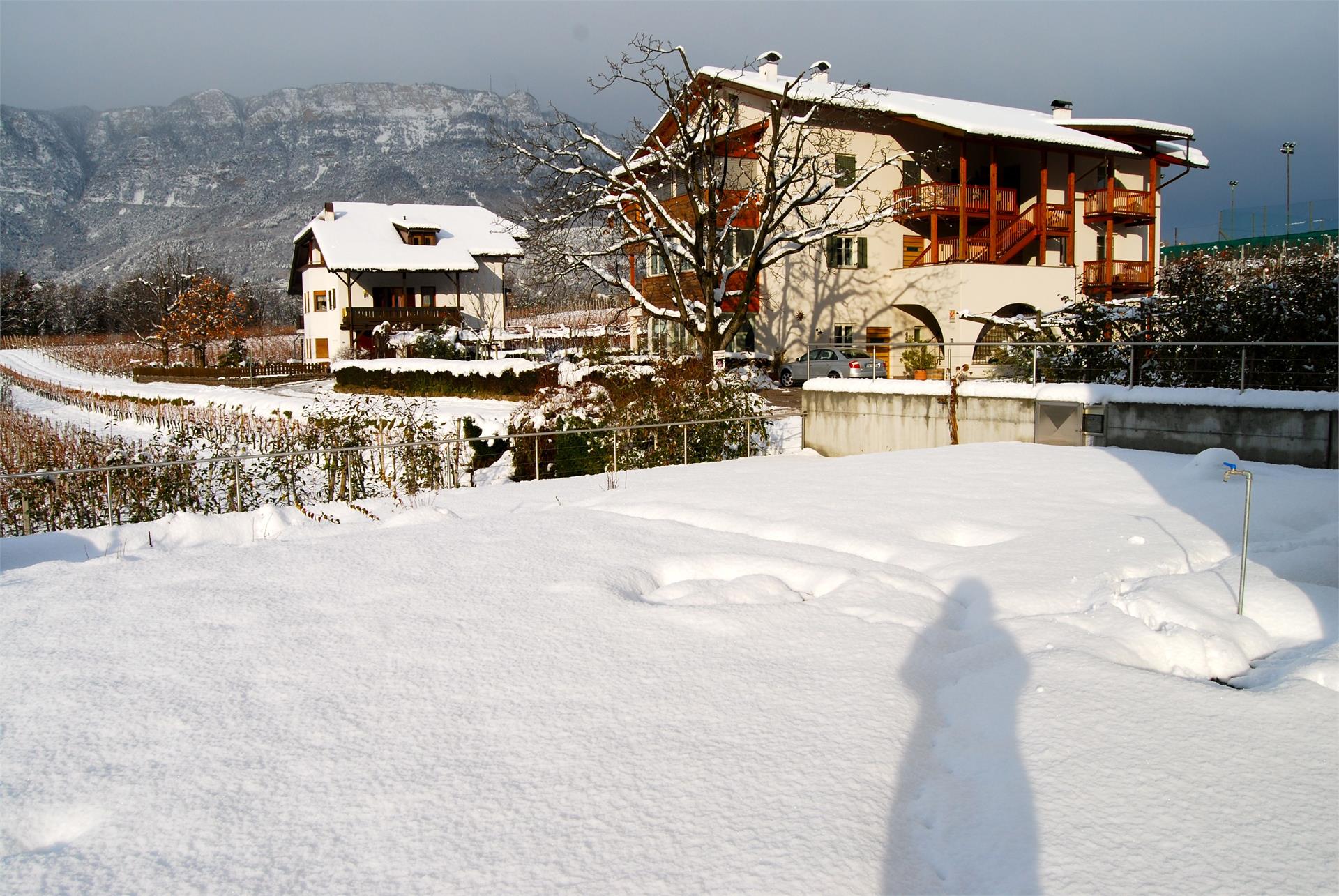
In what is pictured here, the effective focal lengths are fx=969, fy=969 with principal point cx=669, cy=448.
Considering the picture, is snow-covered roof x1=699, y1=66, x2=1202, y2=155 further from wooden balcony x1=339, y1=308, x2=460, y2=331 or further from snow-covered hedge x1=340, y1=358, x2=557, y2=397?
wooden balcony x1=339, y1=308, x2=460, y2=331

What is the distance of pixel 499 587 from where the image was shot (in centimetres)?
718

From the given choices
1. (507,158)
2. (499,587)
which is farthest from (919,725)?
(507,158)

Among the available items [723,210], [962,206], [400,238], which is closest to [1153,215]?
[962,206]

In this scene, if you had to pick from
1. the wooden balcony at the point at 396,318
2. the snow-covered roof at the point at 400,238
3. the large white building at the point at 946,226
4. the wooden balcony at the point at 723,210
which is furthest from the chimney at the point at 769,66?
the wooden balcony at the point at 396,318

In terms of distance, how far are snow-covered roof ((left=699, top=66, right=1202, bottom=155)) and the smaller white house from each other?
78.6ft

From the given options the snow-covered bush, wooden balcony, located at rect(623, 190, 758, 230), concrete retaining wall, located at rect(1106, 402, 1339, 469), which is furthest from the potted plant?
wooden balcony, located at rect(623, 190, 758, 230)

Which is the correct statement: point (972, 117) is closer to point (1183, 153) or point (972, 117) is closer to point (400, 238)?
point (1183, 153)

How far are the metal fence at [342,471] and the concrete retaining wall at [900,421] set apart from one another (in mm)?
1123

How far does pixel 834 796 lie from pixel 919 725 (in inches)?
35.0

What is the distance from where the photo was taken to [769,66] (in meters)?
38.0

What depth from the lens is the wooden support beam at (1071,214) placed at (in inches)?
1485

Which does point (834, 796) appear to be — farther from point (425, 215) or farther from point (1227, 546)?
point (425, 215)

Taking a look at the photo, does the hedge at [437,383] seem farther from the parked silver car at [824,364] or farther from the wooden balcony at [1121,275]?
the wooden balcony at [1121,275]

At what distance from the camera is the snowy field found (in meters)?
3.59
